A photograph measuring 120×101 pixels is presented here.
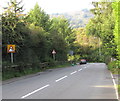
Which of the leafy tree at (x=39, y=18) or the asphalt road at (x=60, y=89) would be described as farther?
the leafy tree at (x=39, y=18)

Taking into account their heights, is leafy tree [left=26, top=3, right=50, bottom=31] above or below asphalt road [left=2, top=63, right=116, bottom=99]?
above

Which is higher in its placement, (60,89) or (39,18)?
(39,18)

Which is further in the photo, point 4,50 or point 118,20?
point 4,50

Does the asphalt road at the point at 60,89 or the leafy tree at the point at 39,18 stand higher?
the leafy tree at the point at 39,18

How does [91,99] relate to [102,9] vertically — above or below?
below

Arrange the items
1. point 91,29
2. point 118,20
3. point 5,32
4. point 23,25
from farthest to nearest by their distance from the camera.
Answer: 1. point 91,29
2. point 23,25
3. point 5,32
4. point 118,20

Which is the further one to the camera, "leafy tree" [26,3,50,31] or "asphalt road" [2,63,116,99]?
"leafy tree" [26,3,50,31]

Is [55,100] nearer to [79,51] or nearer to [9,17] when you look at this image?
[9,17]

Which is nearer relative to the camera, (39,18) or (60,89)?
(60,89)

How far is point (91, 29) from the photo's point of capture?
46.4 meters

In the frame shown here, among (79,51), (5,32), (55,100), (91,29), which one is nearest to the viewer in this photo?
(55,100)

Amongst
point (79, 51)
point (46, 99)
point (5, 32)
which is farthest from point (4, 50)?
point (79, 51)

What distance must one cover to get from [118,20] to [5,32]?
54.0 feet

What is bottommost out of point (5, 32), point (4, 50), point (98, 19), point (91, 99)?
point (91, 99)
